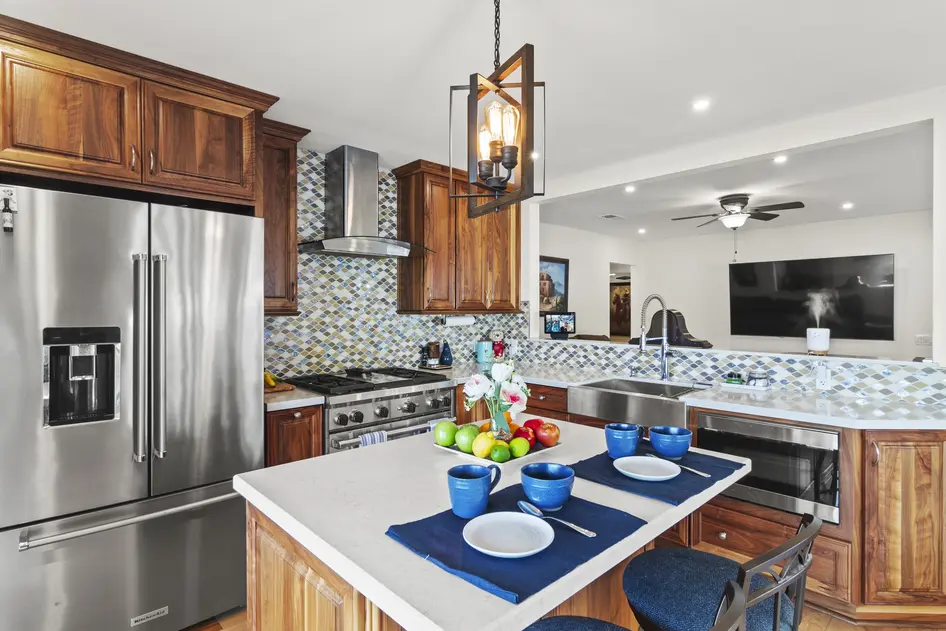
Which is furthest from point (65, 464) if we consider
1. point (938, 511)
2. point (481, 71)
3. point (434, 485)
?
point (938, 511)

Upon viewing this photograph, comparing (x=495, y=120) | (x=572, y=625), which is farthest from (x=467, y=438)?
(x=495, y=120)

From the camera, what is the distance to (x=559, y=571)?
90 centimetres

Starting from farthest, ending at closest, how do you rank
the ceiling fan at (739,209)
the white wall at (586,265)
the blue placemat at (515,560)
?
the white wall at (586,265)
the ceiling fan at (739,209)
the blue placemat at (515,560)

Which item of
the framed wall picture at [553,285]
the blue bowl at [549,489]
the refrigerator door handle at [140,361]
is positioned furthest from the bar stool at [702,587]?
the framed wall picture at [553,285]

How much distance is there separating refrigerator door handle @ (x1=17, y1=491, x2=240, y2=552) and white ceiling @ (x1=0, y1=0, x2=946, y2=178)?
6.49ft

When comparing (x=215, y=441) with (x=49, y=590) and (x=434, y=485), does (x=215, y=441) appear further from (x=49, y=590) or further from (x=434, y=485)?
(x=434, y=485)

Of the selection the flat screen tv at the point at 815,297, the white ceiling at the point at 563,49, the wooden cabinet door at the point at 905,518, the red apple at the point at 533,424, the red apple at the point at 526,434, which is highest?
the white ceiling at the point at 563,49

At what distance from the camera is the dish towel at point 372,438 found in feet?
9.41

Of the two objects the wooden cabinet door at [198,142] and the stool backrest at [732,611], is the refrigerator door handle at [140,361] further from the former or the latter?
the stool backrest at [732,611]

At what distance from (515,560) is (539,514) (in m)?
0.20

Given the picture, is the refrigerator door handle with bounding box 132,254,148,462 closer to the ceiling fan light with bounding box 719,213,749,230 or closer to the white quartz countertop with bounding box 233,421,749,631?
the white quartz countertop with bounding box 233,421,749,631

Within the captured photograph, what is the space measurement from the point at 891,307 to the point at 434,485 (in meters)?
7.08

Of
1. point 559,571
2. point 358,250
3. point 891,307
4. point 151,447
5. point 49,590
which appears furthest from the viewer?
point 891,307

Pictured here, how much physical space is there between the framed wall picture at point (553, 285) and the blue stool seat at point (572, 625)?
5164mm
